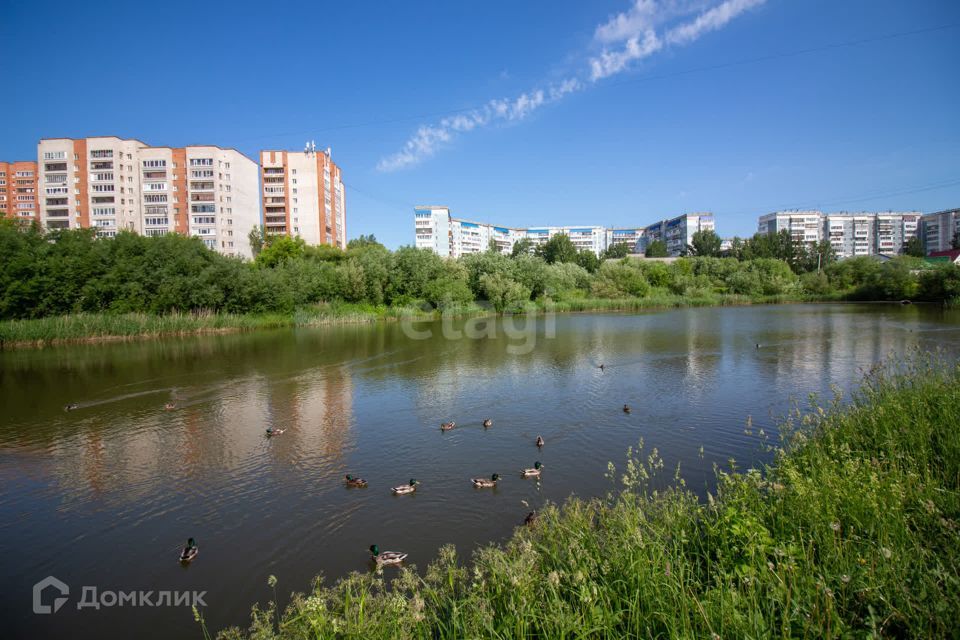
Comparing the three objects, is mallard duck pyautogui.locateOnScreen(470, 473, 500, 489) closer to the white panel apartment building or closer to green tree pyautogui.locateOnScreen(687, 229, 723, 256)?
the white panel apartment building

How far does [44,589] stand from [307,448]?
5.46 m

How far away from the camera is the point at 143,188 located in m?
78.4

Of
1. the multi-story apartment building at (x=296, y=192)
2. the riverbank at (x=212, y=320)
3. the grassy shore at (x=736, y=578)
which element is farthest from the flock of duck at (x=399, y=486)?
the multi-story apartment building at (x=296, y=192)

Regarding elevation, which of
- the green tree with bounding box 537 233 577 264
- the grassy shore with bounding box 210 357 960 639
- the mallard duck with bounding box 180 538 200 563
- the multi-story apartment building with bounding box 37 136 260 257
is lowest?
the mallard duck with bounding box 180 538 200 563

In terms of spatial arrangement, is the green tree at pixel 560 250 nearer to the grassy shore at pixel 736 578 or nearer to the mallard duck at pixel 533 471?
the mallard duck at pixel 533 471

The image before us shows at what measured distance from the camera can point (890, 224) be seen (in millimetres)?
138125

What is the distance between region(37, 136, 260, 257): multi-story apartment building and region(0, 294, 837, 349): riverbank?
129ft

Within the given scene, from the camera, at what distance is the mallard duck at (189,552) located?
23.2 ft

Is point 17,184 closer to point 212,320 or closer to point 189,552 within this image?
point 212,320

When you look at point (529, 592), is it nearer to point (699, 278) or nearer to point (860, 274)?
point (699, 278)

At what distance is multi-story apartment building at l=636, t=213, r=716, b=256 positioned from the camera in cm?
13475

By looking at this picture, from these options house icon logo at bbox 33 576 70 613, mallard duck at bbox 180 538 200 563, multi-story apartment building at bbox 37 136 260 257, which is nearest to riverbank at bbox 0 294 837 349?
house icon logo at bbox 33 576 70 613

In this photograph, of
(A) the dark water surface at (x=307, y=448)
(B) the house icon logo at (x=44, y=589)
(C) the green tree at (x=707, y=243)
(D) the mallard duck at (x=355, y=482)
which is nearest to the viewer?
(B) the house icon logo at (x=44, y=589)

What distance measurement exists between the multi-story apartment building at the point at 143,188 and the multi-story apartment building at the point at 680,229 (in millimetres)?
101733
